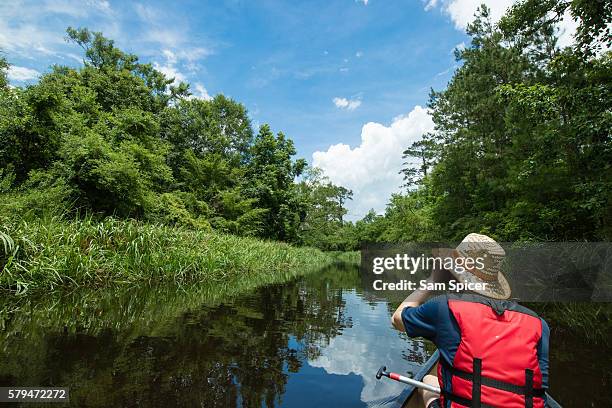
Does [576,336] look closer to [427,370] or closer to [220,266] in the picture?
[427,370]

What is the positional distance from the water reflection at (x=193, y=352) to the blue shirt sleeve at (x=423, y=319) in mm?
1577

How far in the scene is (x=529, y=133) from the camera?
12.6 meters

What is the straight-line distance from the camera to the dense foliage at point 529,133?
8438 millimetres

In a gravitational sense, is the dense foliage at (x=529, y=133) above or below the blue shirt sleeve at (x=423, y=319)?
above

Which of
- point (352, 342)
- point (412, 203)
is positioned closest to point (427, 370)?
point (352, 342)

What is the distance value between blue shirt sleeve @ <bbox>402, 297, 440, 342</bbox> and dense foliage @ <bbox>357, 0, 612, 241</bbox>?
29.2 feet

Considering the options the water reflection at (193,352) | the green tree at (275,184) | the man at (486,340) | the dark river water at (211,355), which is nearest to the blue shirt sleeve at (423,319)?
the man at (486,340)

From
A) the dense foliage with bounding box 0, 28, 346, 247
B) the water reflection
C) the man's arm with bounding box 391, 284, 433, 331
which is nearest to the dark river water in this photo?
the water reflection

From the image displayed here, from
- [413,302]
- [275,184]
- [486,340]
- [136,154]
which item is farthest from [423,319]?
[275,184]

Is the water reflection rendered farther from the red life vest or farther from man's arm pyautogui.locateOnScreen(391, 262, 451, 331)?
the red life vest

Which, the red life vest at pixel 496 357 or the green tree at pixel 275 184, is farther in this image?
the green tree at pixel 275 184

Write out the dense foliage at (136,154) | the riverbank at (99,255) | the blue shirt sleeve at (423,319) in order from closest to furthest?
the blue shirt sleeve at (423,319), the riverbank at (99,255), the dense foliage at (136,154)

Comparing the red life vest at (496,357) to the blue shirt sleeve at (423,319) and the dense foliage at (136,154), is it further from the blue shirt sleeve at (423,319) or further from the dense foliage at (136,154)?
the dense foliage at (136,154)

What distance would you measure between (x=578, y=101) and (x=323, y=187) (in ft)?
115
